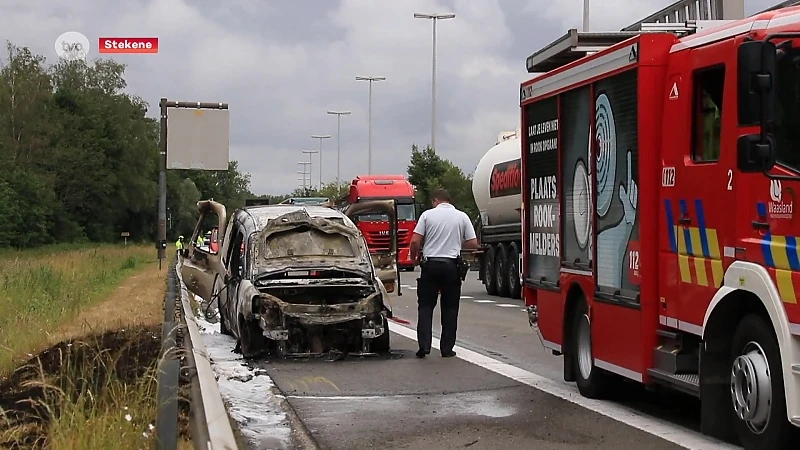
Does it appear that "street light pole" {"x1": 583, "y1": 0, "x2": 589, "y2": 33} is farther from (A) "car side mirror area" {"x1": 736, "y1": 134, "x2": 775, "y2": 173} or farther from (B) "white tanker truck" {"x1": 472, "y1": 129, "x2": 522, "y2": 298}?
(A) "car side mirror area" {"x1": 736, "y1": 134, "x2": 775, "y2": 173}

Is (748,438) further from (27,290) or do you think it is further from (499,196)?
(499,196)

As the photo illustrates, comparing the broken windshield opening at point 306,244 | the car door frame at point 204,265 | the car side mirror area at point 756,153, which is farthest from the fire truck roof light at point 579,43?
the car door frame at point 204,265

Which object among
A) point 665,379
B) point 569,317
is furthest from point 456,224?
point 665,379

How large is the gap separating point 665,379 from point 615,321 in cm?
96

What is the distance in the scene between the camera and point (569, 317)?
10.7 metres

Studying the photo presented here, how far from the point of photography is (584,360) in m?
10.4

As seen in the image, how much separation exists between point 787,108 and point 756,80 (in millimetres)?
386

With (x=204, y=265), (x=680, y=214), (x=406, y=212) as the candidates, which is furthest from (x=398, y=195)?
(x=680, y=214)

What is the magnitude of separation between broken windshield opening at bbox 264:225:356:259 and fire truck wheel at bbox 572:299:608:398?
174 inches

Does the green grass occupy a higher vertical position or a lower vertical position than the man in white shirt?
lower

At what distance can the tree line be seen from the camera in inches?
2867

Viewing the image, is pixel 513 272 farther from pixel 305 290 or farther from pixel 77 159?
pixel 77 159

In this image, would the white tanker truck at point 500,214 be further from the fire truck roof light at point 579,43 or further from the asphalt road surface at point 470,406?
the fire truck roof light at point 579,43

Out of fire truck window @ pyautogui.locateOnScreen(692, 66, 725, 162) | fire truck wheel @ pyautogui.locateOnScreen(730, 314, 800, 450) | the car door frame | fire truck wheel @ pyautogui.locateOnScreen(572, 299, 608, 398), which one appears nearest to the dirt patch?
the car door frame
